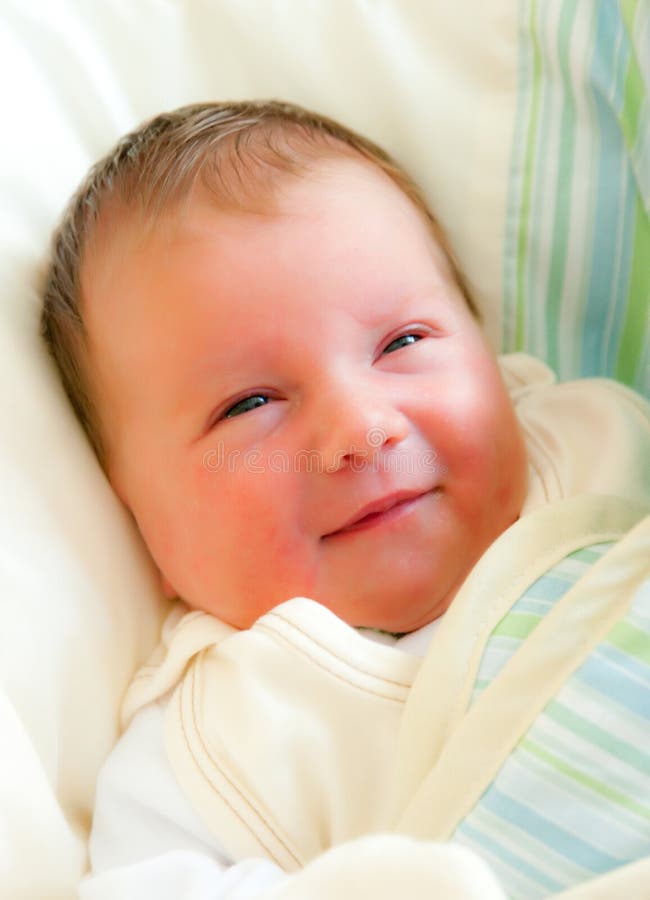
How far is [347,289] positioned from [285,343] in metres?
0.09

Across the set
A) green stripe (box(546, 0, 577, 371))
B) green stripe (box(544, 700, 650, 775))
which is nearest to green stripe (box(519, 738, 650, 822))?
green stripe (box(544, 700, 650, 775))

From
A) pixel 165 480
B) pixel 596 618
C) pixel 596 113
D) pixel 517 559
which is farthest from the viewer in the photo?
pixel 596 113

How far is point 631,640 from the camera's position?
2.89ft

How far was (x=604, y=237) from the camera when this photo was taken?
4.39 feet

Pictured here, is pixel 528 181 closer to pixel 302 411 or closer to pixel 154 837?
pixel 302 411

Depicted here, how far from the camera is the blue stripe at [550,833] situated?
2.67ft

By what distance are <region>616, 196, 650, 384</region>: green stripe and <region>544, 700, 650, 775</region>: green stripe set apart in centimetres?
57

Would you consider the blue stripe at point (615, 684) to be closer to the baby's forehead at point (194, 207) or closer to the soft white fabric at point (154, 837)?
the soft white fabric at point (154, 837)

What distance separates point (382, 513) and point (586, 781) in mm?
341

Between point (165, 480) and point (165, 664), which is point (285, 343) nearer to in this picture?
point (165, 480)

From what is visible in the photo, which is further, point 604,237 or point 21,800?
point 604,237

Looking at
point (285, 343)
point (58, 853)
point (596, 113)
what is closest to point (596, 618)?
point (285, 343)

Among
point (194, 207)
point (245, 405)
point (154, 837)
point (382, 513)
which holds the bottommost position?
point (154, 837)

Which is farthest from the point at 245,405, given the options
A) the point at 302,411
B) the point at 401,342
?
the point at 401,342
